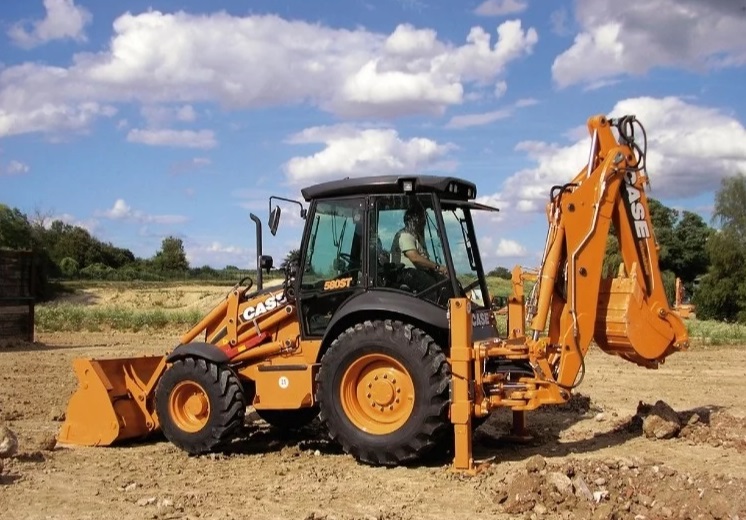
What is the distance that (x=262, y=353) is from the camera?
26.7ft

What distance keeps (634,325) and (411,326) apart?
2109mm

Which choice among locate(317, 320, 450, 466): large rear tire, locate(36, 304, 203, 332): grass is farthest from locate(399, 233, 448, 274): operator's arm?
locate(36, 304, 203, 332): grass

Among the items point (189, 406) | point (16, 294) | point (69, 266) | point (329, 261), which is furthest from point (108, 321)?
point (69, 266)

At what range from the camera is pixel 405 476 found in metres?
6.99

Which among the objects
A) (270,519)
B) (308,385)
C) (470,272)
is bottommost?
(270,519)

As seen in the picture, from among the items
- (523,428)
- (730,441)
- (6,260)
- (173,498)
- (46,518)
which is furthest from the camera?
(6,260)

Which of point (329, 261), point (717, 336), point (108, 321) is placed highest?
point (329, 261)

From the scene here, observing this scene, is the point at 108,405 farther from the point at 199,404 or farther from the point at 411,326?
the point at 411,326

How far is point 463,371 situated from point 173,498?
8.12ft

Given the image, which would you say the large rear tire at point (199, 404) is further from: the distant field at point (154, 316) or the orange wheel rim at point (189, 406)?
the distant field at point (154, 316)

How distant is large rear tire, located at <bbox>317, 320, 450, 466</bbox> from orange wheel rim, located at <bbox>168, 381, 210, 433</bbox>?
1.35 meters

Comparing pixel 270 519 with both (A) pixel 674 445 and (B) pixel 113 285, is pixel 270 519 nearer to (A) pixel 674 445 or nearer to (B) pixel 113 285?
(A) pixel 674 445

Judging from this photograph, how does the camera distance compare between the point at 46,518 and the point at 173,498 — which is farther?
the point at 173,498

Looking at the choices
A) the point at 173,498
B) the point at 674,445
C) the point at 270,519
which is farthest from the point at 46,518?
Answer: the point at 674,445
